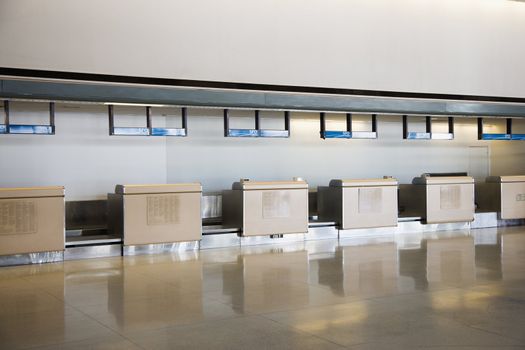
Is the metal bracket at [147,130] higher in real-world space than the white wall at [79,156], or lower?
higher

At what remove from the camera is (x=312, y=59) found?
42.1ft

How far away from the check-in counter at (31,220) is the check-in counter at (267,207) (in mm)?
3352

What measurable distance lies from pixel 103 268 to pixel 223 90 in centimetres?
408

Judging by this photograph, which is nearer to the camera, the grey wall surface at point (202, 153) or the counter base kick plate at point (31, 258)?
the counter base kick plate at point (31, 258)

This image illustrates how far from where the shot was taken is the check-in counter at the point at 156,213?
10.9m

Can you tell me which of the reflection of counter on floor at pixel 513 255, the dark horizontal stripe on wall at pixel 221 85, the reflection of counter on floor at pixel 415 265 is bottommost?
the reflection of counter on floor at pixel 415 265

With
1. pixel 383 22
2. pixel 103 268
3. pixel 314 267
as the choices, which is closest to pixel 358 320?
pixel 314 267

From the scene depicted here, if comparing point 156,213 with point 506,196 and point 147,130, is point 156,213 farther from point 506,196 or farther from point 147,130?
point 506,196

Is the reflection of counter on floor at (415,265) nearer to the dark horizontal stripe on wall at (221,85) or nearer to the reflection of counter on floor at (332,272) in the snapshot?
the reflection of counter on floor at (332,272)

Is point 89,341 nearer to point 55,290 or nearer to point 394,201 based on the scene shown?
point 55,290

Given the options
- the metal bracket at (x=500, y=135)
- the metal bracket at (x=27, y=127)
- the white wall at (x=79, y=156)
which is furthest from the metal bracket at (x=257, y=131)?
the metal bracket at (x=500, y=135)

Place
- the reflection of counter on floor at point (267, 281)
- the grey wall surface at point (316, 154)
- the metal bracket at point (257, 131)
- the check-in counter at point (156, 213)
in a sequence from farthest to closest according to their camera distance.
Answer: the grey wall surface at point (316, 154) → the metal bracket at point (257, 131) → the check-in counter at point (156, 213) → the reflection of counter on floor at point (267, 281)

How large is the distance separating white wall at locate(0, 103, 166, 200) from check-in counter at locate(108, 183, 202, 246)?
929 millimetres

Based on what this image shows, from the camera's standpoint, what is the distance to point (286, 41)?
1255 cm
